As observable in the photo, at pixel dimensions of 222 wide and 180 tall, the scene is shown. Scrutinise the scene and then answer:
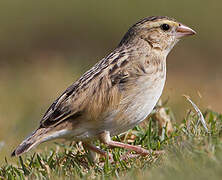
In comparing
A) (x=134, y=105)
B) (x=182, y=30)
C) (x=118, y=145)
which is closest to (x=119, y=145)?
(x=118, y=145)

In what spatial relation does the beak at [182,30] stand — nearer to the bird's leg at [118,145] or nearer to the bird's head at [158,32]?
the bird's head at [158,32]

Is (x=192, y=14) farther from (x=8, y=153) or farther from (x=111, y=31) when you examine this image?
(x=8, y=153)

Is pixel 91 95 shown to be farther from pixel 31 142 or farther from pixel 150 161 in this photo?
pixel 150 161

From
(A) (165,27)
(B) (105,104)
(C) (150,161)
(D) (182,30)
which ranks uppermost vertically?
(A) (165,27)

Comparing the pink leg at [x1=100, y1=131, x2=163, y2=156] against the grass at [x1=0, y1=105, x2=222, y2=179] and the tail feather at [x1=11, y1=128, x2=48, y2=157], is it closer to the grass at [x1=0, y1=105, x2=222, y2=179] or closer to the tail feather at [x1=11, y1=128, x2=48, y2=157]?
the grass at [x1=0, y1=105, x2=222, y2=179]

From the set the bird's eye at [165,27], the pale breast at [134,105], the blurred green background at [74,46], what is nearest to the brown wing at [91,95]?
the pale breast at [134,105]

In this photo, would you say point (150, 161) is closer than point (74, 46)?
Yes

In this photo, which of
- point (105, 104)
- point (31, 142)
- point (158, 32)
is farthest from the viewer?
point (158, 32)
